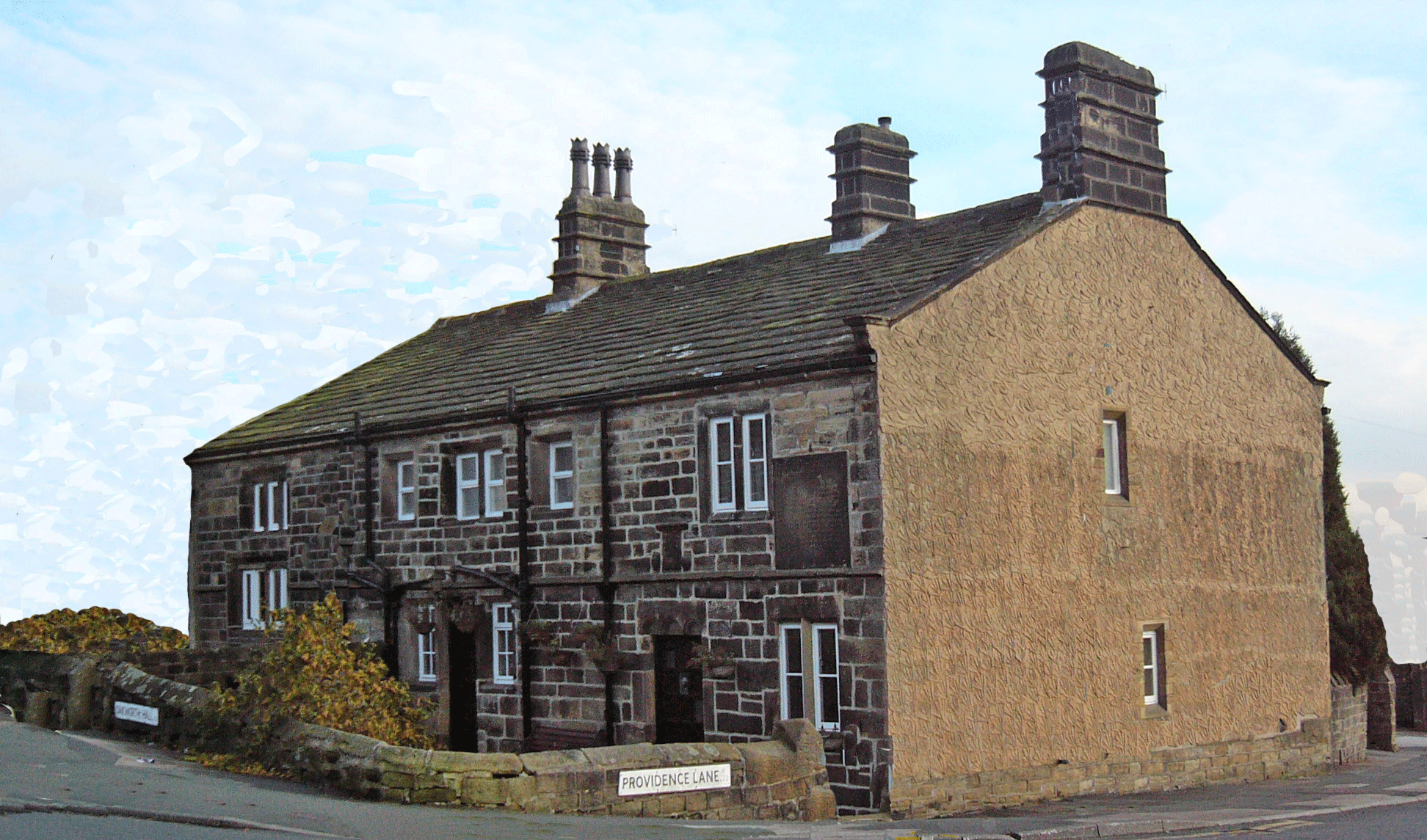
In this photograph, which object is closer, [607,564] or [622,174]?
[607,564]

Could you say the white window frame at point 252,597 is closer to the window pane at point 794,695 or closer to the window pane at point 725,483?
the window pane at point 725,483

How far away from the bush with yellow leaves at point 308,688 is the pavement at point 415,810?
2.66ft

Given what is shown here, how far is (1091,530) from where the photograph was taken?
66.5 feet

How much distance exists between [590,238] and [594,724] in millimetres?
11591

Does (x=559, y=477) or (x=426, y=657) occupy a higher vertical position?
(x=559, y=477)

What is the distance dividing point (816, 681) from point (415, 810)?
563 centimetres

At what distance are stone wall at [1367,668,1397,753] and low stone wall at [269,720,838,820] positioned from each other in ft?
53.7

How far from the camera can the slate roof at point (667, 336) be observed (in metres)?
19.6

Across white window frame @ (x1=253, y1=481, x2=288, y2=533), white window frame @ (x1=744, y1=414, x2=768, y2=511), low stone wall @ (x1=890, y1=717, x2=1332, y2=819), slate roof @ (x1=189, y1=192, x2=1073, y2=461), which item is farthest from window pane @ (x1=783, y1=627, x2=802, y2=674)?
white window frame @ (x1=253, y1=481, x2=288, y2=533)

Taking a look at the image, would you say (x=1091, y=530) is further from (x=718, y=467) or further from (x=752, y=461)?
(x=718, y=467)

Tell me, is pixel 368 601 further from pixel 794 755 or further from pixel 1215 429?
pixel 1215 429

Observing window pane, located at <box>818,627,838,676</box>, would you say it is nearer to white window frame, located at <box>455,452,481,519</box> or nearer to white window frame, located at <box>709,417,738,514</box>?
white window frame, located at <box>709,417,738,514</box>

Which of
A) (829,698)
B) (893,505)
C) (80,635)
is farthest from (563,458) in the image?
(80,635)

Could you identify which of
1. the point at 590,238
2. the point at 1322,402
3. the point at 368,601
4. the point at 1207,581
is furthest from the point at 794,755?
the point at 590,238
